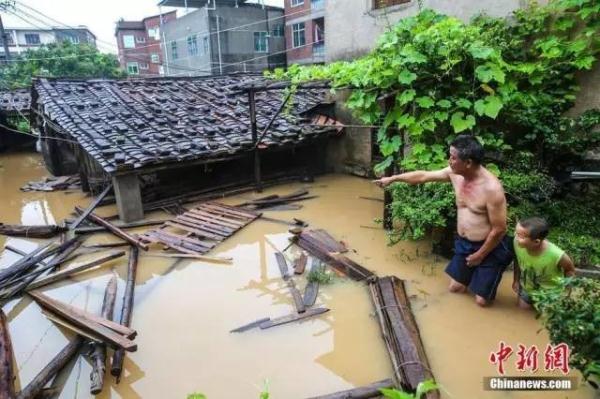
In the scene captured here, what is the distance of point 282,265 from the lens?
6789mm

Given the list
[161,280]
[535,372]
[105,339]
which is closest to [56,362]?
[105,339]

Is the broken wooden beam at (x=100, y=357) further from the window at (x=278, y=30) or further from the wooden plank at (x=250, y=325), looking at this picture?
the window at (x=278, y=30)

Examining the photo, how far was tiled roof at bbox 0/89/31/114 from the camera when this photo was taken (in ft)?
55.6

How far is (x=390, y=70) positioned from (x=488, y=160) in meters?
2.51

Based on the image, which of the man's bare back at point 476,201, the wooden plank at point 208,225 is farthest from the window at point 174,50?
the man's bare back at point 476,201

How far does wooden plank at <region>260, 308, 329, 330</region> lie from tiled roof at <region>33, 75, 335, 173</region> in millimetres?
5434

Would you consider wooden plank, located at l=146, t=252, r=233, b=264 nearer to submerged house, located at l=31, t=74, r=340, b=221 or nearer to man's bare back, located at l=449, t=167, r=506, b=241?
submerged house, located at l=31, t=74, r=340, b=221

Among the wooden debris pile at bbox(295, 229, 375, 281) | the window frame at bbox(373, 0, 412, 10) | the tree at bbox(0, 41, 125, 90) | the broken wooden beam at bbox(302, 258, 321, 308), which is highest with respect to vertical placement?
the tree at bbox(0, 41, 125, 90)

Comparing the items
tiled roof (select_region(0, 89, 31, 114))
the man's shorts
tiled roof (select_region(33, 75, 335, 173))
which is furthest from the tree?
the man's shorts

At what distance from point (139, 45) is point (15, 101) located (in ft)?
78.1

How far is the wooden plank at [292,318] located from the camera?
506 centimetres

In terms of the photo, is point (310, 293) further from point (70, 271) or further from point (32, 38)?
point (32, 38)

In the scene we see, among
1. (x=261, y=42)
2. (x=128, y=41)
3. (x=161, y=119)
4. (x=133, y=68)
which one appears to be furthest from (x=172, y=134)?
(x=128, y=41)

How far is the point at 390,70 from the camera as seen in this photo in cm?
677
